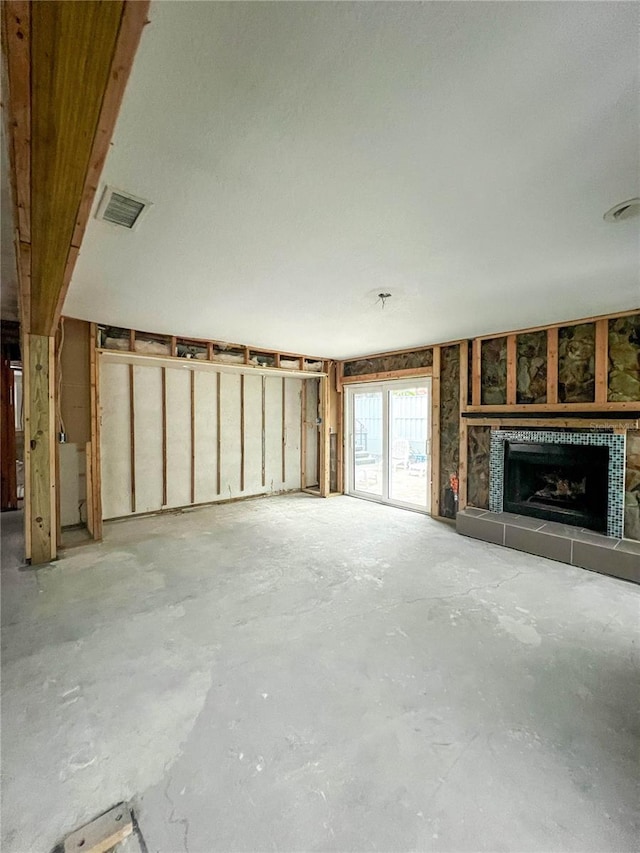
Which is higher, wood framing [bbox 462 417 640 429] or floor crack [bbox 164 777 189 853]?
wood framing [bbox 462 417 640 429]

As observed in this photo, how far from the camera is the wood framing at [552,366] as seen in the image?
13.2ft

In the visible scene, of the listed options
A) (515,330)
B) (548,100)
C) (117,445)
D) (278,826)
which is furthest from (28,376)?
(515,330)

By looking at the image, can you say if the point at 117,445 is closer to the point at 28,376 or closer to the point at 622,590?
the point at 28,376

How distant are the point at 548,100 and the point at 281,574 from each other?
3.38 metres

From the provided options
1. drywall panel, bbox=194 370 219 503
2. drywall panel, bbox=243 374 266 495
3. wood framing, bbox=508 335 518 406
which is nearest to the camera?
wood framing, bbox=508 335 518 406

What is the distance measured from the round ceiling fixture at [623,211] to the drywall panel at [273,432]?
5162 millimetres

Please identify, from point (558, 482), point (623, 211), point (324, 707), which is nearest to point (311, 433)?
point (558, 482)

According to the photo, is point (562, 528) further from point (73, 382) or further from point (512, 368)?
point (73, 382)

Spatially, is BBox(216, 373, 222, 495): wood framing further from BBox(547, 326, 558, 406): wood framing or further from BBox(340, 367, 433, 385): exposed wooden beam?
BBox(547, 326, 558, 406): wood framing

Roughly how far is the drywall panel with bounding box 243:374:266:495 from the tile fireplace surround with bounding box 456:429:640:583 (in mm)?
3442

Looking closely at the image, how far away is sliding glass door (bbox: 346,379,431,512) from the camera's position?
5.48 metres

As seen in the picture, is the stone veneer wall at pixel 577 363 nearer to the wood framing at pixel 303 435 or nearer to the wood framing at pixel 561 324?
the wood framing at pixel 561 324

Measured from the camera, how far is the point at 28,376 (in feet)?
11.3

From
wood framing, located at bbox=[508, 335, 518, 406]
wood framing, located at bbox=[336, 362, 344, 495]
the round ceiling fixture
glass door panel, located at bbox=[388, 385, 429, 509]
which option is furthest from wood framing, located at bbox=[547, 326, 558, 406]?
wood framing, located at bbox=[336, 362, 344, 495]
